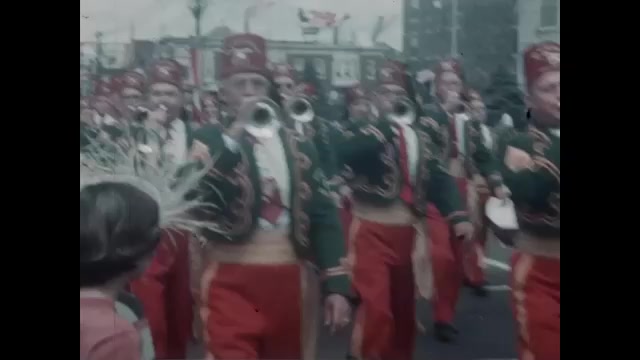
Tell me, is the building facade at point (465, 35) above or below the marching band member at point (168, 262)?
above

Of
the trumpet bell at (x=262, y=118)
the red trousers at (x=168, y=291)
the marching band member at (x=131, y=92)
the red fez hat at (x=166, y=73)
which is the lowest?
the red trousers at (x=168, y=291)

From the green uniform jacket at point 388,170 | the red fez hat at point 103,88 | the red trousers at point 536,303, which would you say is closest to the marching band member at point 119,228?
the red fez hat at point 103,88

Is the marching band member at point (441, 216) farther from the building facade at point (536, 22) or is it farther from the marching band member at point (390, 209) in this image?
the building facade at point (536, 22)

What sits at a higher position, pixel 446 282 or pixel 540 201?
pixel 540 201

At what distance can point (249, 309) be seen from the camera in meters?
2.26

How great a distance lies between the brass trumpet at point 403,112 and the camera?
2.29m

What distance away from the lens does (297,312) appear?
227 cm

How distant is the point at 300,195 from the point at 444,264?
1.39ft

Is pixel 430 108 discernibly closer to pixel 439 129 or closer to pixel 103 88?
pixel 439 129

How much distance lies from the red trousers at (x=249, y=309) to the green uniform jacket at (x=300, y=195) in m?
0.08

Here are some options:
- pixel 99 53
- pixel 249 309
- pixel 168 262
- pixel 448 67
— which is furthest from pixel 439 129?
pixel 99 53
